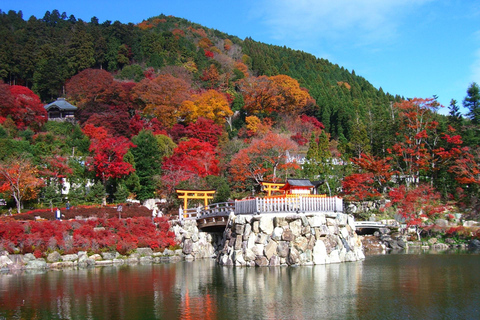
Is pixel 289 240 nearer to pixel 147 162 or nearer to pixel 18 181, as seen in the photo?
pixel 147 162

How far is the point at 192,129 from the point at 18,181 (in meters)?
19.7

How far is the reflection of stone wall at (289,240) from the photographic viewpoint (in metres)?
22.2

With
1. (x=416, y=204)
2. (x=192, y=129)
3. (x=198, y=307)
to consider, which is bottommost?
(x=198, y=307)

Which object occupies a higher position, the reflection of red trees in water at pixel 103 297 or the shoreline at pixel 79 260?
the shoreline at pixel 79 260

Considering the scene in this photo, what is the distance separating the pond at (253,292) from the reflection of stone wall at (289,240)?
79 centimetres

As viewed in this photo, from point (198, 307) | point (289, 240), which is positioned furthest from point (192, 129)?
point (198, 307)

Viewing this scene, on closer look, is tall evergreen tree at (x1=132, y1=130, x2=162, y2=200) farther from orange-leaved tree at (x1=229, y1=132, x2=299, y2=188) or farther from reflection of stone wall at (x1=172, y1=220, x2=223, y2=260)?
reflection of stone wall at (x1=172, y1=220, x2=223, y2=260)

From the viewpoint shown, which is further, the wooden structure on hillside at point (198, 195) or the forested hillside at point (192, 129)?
the forested hillside at point (192, 129)

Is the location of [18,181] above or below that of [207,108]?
below

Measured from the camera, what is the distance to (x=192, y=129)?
48031 mm

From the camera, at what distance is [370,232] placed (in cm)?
3612

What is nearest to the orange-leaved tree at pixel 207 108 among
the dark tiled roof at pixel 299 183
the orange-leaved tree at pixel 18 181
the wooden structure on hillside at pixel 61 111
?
the wooden structure on hillside at pixel 61 111

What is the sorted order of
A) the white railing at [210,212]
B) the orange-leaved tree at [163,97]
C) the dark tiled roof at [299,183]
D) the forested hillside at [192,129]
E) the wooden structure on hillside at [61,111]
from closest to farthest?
the dark tiled roof at [299,183] → the white railing at [210,212] → the forested hillside at [192,129] → the orange-leaved tree at [163,97] → the wooden structure on hillside at [61,111]

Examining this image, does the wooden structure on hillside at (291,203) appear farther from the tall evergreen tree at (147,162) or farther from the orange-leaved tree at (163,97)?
the orange-leaved tree at (163,97)
